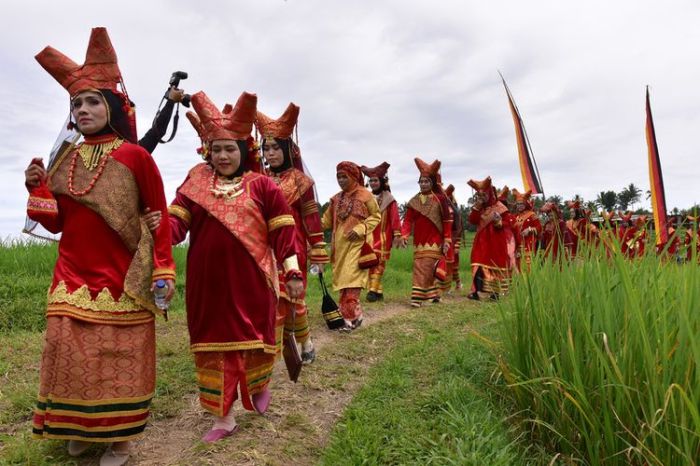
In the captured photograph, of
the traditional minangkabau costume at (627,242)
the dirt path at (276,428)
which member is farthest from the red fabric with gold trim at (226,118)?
the traditional minangkabau costume at (627,242)

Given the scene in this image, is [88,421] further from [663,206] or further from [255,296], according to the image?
[663,206]

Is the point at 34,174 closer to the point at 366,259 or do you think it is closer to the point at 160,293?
the point at 160,293

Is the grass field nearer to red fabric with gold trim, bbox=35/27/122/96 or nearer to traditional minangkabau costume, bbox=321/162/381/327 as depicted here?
traditional minangkabau costume, bbox=321/162/381/327

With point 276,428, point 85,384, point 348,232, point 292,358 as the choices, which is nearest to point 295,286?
point 292,358

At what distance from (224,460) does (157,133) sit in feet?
7.13

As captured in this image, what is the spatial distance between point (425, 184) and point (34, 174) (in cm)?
625

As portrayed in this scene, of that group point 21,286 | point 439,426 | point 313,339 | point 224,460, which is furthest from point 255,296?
point 21,286

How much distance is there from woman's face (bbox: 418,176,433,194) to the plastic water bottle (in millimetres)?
5978

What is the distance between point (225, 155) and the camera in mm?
3006

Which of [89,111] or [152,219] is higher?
[89,111]

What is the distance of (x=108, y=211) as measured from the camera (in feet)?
8.21

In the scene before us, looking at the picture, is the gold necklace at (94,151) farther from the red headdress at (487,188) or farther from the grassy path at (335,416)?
the red headdress at (487,188)

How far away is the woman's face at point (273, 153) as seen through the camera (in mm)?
4223

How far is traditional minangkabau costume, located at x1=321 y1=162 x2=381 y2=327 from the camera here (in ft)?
19.9
